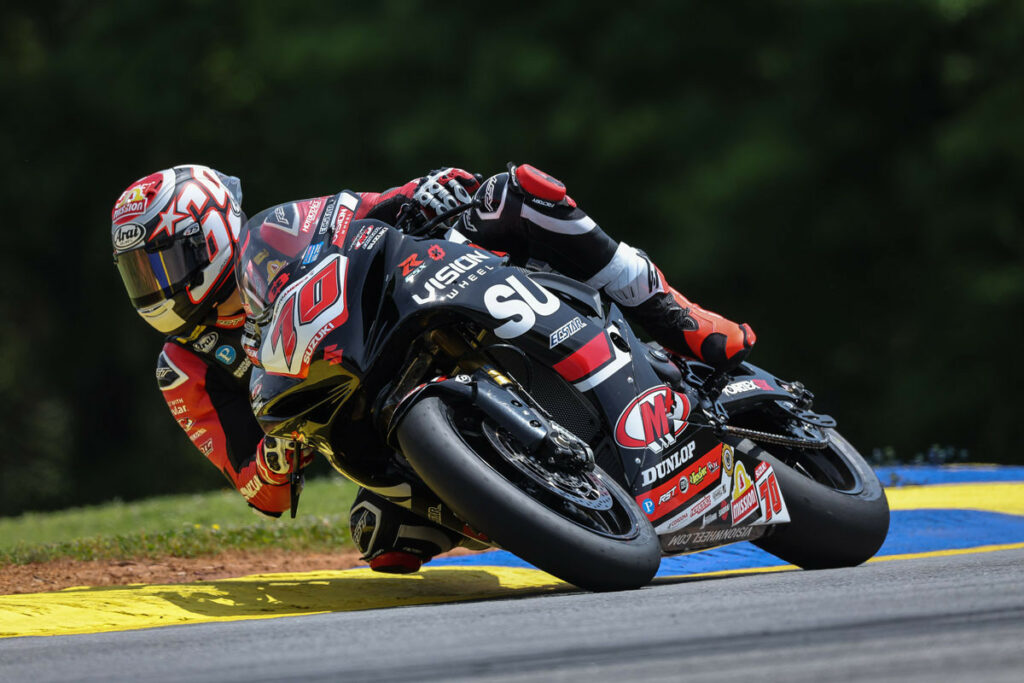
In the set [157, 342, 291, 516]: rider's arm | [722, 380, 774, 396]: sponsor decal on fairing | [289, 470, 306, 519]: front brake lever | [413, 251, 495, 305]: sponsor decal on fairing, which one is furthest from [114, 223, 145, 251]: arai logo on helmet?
[722, 380, 774, 396]: sponsor decal on fairing

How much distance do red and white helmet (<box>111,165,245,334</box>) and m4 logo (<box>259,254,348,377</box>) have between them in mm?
1235

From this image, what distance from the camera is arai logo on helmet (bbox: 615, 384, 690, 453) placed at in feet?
15.2

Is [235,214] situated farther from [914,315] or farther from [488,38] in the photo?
[488,38]

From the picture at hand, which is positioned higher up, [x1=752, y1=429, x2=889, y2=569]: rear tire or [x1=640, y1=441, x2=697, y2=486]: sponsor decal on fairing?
[x1=640, y1=441, x2=697, y2=486]: sponsor decal on fairing

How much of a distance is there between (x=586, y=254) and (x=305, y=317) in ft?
3.85

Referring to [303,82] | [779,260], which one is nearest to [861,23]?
[779,260]

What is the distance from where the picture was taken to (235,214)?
19.0ft

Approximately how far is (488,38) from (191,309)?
1402cm

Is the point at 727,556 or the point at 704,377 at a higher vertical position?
the point at 704,377

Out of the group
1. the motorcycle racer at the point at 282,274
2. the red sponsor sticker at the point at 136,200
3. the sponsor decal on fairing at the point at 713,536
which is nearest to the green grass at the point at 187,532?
the motorcycle racer at the point at 282,274

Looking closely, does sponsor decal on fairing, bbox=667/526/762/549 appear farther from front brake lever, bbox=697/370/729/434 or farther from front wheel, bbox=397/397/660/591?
front wheel, bbox=397/397/660/591

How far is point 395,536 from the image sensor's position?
5.14 m

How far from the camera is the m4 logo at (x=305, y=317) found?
4316 mm

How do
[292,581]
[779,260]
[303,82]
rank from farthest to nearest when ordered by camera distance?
[303,82] < [779,260] < [292,581]
